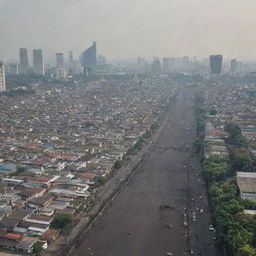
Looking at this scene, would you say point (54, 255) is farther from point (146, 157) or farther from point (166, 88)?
point (166, 88)

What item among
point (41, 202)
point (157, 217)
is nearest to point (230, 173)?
point (157, 217)

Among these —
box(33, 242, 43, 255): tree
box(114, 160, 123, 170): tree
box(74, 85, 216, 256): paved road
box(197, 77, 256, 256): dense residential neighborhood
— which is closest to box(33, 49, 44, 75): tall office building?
box(197, 77, 256, 256): dense residential neighborhood

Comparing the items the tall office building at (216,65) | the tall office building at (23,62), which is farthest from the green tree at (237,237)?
the tall office building at (23,62)

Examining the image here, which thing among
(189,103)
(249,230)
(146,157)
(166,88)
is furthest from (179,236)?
(166,88)

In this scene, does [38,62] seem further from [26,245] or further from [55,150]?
[26,245]

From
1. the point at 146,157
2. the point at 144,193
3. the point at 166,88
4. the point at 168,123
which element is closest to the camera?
the point at 144,193

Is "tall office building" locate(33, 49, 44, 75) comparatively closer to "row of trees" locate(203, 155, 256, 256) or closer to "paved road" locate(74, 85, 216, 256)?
"paved road" locate(74, 85, 216, 256)
